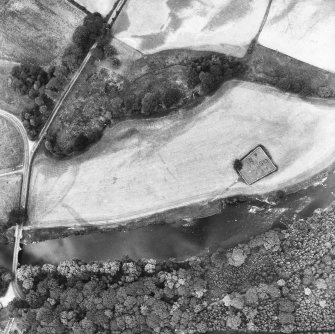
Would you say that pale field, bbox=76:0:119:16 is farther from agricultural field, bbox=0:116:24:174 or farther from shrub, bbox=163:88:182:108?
agricultural field, bbox=0:116:24:174

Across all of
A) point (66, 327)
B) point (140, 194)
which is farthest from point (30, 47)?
point (66, 327)

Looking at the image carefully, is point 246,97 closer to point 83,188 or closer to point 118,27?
point 118,27

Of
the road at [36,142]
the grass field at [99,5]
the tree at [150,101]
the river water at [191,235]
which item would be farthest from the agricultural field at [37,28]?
the river water at [191,235]

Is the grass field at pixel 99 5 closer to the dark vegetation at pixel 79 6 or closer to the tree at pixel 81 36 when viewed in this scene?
the dark vegetation at pixel 79 6

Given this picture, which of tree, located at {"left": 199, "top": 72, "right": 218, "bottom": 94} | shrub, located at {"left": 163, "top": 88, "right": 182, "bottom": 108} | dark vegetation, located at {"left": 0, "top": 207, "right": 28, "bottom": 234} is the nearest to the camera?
tree, located at {"left": 199, "top": 72, "right": 218, "bottom": 94}

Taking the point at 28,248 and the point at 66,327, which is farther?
the point at 28,248

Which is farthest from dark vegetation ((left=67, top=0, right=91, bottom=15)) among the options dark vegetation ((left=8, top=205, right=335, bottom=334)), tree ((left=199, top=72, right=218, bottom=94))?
dark vegetation ((left=8, top=205, right=335, bottom=334))
